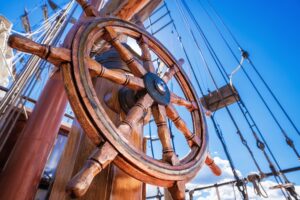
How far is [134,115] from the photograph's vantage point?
0.87 m

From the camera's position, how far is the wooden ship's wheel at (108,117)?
0.68 m

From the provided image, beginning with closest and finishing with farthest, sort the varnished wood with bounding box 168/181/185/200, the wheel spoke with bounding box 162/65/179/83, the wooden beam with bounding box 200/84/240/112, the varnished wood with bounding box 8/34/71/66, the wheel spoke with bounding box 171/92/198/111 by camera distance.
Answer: the varnished wood with bounding box 8/34/71/66, the varnished wood with bounding box 168/181/185/200, the wheel spoke with bounding box 171/92/198/111, the wheel spoke with bounding box 162/65/179/83, the wooden beam with bounding box 200/84/240/112

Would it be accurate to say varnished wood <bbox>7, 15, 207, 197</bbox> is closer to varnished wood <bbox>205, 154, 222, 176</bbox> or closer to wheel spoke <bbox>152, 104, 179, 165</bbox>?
wheel spoke <bbox>152, 104, 179, 165</bbox>

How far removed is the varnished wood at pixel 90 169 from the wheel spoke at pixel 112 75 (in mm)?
326

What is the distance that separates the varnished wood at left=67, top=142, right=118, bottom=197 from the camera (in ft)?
1.76

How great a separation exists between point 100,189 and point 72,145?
32cm

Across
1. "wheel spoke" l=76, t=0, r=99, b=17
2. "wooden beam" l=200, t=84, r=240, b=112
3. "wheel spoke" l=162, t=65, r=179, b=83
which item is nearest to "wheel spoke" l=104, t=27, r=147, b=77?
"wheel spoke" l=76, t=0, r=99, b=17

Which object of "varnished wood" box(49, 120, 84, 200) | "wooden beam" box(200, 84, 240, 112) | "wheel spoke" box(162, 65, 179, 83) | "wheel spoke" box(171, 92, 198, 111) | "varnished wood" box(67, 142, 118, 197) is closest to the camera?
"varnished wood" box(67, 142, 118, 197)

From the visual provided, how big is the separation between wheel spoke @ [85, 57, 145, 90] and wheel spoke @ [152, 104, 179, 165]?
137mm

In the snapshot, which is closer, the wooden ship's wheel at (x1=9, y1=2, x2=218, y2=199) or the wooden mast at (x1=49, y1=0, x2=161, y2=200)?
the wooden ship's wheel at (x1=9, y1=2, x2=218, y2=199)

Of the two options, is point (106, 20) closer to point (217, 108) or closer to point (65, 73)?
point (65, 73)

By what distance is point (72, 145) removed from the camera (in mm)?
1072

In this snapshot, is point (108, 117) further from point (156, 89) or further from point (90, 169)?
point (156, 89)

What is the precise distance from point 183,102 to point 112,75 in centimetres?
50
